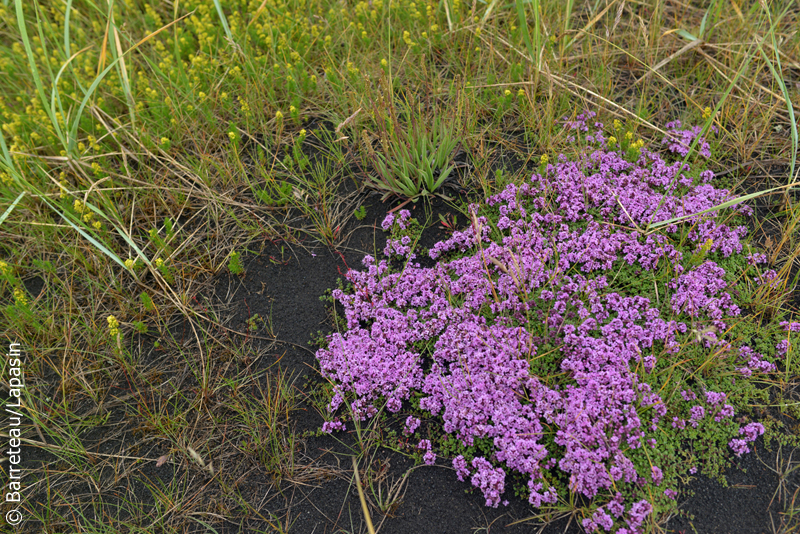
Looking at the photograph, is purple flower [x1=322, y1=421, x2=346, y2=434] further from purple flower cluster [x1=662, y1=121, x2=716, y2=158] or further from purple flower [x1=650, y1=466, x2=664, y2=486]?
purple flower cluster [x1=662, y1=121, x2=716, y2=158]

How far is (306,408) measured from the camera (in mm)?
3273

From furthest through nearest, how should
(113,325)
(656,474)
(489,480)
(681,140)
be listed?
(681,140), (113,325), (489,480), (656,474)

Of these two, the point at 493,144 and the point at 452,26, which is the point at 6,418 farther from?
the point at 452,26

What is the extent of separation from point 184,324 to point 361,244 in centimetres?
140

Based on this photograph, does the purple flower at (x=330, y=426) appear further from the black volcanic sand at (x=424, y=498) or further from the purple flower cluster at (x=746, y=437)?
the purple flower cluster at (x=746, y=437)

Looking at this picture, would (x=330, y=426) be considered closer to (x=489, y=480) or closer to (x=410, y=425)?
(x=410, y=425)

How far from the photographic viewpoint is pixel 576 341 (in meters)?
3.14

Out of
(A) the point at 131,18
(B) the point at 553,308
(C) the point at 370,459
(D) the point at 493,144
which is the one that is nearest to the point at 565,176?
(D) the point at 493,144

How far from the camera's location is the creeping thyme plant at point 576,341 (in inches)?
112

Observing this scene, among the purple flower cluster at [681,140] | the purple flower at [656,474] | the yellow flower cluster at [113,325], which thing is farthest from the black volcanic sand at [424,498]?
the purple flower cluster at [681,140]

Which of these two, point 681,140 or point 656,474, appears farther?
point 681,140

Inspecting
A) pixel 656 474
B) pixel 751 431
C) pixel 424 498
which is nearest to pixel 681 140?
pixel 751 431

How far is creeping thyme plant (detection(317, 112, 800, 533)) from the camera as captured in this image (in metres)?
2.85

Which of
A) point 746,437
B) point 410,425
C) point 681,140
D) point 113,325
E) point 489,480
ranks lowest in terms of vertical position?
point 746,437
